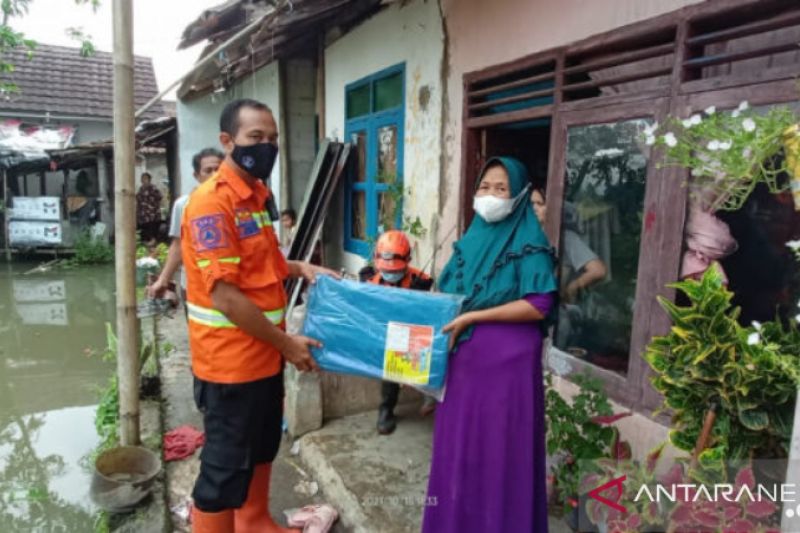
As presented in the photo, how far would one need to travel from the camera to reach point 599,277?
317 cm

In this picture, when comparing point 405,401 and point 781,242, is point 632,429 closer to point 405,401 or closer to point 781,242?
point 781,242

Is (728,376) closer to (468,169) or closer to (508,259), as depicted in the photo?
(508,259)

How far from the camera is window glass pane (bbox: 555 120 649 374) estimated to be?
9.48ft

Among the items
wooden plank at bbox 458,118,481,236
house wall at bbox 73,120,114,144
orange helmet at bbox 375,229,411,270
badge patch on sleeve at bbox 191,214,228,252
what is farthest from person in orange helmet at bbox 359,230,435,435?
house wall at bbox 73,120,114,144

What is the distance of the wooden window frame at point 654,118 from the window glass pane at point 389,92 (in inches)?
85.2

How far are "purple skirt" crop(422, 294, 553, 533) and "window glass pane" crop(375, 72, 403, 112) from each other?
3627 millimetres

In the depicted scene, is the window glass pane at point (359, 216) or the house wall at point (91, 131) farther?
the house wall at point (91, 131)

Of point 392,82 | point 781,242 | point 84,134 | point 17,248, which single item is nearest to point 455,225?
point 392,82

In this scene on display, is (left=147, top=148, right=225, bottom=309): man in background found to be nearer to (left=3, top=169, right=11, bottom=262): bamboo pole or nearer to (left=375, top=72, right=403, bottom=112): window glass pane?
(left=375, top=72, right=403, bottom=112): window glass pane

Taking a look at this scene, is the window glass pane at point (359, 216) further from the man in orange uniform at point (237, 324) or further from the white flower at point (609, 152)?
the man in orange uniform at point (237, 324)

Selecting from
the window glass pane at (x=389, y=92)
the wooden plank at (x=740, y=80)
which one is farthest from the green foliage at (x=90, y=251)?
the wooden plank at (x=740, y=80)

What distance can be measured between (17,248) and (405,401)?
40.8 ft

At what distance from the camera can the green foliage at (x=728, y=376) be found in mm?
1500

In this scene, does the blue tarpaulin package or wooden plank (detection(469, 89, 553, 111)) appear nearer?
the blue tarpaulin package
